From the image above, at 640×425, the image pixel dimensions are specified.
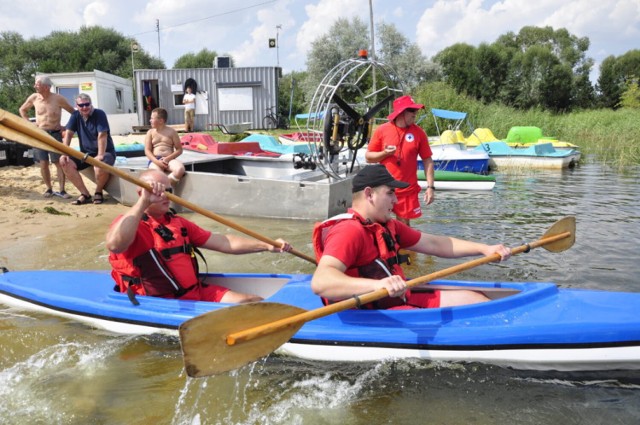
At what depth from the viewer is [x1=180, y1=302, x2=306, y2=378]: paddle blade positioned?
2551 mm

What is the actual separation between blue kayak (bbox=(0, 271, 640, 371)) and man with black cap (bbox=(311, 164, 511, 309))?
211mm

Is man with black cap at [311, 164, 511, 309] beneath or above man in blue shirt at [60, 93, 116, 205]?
beneath

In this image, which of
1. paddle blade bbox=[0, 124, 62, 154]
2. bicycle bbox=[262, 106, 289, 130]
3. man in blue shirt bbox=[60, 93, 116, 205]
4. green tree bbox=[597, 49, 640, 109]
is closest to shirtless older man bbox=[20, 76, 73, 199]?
man in blue shirt bbox=[60, 93, 116, 205]

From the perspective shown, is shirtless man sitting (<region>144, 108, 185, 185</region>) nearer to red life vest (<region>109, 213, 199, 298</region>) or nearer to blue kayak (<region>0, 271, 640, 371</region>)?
red life vest (<region>109, 213, 199, 298</region>)

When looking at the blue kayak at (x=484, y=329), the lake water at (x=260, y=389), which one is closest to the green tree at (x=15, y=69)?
the lake water at (x=260, y=389)

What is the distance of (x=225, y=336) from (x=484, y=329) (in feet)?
4.87

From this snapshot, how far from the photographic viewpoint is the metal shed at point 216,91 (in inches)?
831

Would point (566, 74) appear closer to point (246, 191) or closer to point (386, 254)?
point (246, 191)

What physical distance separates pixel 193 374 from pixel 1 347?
195 cm

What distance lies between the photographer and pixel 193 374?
2.55 meters

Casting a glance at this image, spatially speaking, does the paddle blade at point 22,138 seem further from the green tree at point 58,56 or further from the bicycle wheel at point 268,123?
the green tree at point 58,56

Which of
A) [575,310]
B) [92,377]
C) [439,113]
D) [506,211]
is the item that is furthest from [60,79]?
[575,310]

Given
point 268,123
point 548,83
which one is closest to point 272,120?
point 268,123

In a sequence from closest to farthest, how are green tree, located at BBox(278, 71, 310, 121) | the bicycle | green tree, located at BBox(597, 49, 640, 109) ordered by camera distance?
the bicycle, green tree, located at BBox(278, 71, 310, 121), green tree, located at BBox(597, 49, 640, 109)
